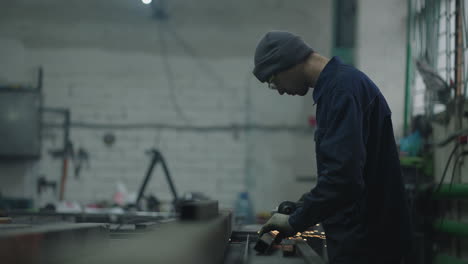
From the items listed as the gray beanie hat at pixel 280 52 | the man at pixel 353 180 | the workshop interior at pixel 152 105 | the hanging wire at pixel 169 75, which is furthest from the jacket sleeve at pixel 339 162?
the hanging wire at pixel 169 75

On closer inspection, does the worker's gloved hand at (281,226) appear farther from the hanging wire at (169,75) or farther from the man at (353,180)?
the hanging wire at (169,75)

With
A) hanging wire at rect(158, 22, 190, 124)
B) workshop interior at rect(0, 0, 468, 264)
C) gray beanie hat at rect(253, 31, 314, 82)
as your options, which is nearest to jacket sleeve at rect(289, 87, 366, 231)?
gray beanie hat at rect(253, 31, 314, 82)

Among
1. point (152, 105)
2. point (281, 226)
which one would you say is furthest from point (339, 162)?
point (152, 105)

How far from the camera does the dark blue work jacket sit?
1.42m

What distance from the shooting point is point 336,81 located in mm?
1503

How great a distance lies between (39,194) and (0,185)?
39 centimetres

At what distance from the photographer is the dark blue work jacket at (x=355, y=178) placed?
142 centimetres

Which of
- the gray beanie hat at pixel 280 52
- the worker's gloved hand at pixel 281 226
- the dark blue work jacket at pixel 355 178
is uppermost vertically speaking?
the gray beanie hat at pixel 280 52

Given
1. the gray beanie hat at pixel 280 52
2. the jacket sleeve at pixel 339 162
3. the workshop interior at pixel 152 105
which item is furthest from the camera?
the workshop interior at pixel 152 105

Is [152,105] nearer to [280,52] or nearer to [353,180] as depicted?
[280,52]

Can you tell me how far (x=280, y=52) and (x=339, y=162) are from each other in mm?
408

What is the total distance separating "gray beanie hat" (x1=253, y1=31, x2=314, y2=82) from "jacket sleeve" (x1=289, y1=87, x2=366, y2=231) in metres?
0.21

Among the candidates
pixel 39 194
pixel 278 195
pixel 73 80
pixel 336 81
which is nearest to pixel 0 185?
pixel 39 194

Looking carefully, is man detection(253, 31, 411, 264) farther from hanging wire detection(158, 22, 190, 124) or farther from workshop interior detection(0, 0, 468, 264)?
hanging wire detection(158, 22, 190, 124)
